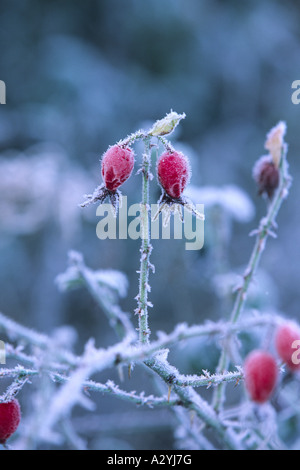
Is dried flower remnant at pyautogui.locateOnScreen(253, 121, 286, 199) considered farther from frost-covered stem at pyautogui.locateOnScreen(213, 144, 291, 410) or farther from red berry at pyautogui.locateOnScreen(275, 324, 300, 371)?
red berry at pyautogui.locateOnScreen(275, 324, 300, 371)

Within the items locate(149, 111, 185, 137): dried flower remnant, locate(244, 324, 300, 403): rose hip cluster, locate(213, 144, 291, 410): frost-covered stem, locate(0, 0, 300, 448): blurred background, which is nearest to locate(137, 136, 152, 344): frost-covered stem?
locate(149, 111, 185, 137): dried flower remnant

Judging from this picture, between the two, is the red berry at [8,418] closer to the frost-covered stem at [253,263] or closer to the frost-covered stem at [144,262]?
the frost-covered stem at [144,262]

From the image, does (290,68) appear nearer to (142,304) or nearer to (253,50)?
(253,50)

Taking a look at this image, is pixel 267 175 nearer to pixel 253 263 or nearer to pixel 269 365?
pixel 253 263

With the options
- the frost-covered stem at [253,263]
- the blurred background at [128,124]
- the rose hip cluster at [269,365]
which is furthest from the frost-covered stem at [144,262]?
the blurred background at [128,124]

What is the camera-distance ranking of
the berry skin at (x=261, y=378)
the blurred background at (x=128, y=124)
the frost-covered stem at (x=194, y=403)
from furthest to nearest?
the blurred background at (x=128, y=124) → the frost-covered stem at (x=194, y=403) → the berry skin at (x=261, y=378)

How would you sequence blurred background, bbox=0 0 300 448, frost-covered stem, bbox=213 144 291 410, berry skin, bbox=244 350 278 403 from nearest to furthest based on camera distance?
berry skin, bbox=244 350 278 403
frost-covered stem, bbox=213 144 291 410
blurred background, bbox=0 0 300 448

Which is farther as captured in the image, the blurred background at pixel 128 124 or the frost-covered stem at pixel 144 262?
the blurred background at pixel 128 124

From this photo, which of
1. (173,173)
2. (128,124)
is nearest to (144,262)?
(173,173)
